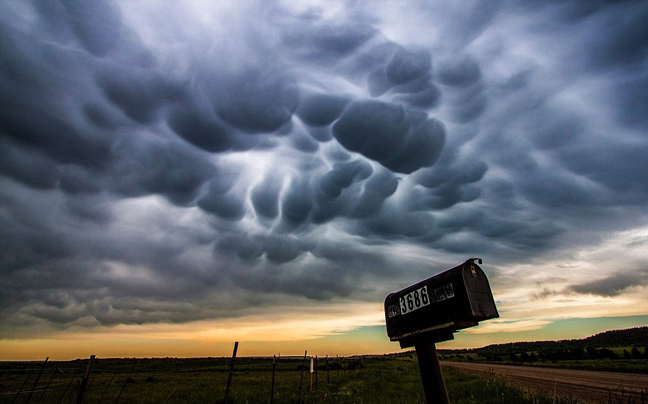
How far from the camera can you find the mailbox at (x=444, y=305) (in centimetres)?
236

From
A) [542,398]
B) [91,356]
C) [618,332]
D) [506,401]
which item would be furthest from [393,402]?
[618,332]

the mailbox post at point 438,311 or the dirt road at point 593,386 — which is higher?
the mailbox post at point 438,311

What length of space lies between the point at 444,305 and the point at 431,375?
680mm

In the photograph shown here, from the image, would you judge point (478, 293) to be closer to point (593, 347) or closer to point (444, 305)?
point (444, 305)

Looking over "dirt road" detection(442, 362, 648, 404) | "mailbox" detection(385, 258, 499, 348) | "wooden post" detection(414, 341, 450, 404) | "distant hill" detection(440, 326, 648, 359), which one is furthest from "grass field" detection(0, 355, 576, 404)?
"distant hill" detection(440, 326, 648, 359)

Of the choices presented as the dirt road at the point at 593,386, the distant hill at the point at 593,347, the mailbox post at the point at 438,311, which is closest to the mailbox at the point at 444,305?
the mailbox post at the point at 438,311

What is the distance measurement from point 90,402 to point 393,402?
16.1 m

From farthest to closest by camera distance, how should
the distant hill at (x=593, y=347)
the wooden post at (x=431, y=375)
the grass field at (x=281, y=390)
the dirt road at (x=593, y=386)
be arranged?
the distant hill at (x=593, y=347) → the dirt road at (x=593, y=386) → the grass field at (x=281, y=390) → the wooden post at (x=431, y=375)

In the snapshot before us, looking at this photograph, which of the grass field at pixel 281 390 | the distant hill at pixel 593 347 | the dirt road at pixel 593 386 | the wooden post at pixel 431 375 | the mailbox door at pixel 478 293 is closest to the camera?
the mailbox door at pixel 478 293

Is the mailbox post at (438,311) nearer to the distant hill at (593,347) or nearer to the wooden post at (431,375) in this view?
the wooden post at (431,375)

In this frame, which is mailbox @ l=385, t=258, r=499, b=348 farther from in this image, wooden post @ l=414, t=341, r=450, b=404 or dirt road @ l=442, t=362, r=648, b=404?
dirt road @ l=442, t=362, r=648, b=404

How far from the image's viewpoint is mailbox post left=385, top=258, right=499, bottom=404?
2.38 m

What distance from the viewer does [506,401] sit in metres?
10.2

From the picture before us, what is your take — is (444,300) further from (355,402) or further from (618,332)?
(618,332)
